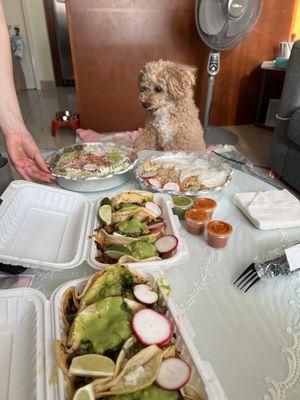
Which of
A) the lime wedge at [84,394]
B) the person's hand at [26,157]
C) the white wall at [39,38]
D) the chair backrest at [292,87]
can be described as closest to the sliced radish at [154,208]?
the person's hand at [26,157]

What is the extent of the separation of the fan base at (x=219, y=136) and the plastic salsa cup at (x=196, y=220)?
6.50 ft

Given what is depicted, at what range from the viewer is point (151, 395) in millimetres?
417

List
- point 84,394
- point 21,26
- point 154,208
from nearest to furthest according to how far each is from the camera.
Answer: point 84,394 < point 154,208 < point 21,26

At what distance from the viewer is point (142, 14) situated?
2.44m

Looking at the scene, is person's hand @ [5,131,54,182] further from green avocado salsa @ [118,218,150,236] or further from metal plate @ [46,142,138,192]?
green avocado salsa @ [118,218,150,236]

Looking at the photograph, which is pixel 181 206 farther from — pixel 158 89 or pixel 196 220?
pixel 158 89

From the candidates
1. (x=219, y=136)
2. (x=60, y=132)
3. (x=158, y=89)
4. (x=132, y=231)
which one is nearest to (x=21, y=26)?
(x=60, y=132)

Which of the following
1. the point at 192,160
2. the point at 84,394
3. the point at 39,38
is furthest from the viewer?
the point at 39,38

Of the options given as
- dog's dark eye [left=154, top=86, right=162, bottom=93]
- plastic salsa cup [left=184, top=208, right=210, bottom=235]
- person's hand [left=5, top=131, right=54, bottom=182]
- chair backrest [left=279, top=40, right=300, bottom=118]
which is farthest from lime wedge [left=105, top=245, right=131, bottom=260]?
chair backrest [left=279, top=40, right=300, bottom=118]

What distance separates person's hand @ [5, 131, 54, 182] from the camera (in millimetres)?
1004

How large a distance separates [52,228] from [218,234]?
1.42ft

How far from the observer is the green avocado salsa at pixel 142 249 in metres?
0.66

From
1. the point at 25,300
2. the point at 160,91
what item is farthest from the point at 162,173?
the point at 160,91

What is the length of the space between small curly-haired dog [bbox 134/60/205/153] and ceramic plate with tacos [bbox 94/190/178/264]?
2.64 feet
